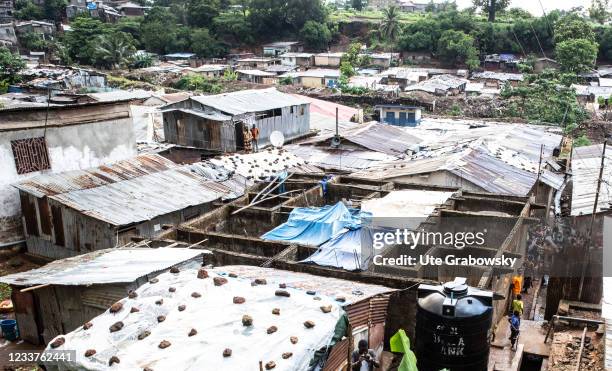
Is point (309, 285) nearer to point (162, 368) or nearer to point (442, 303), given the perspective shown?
point (442, 303)

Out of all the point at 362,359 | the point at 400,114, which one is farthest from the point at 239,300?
the point at 400,114

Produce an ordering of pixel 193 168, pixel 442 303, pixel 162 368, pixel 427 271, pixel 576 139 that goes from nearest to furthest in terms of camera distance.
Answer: pixel 162 368, pixel 442 303, pixel 427 271, pixel 193 168, pixel 576 139

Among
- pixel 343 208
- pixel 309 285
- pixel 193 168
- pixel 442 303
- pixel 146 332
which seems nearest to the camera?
pixel 146 332

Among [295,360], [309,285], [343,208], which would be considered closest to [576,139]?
[343,208]

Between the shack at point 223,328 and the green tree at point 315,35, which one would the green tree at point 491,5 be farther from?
the shack at point 223,328

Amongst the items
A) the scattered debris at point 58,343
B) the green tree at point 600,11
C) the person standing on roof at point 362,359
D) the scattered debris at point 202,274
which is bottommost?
the person standing on roof at point 362,359

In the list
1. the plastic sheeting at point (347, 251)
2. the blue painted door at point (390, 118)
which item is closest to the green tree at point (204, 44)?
the blue painted door at point (390, 118)

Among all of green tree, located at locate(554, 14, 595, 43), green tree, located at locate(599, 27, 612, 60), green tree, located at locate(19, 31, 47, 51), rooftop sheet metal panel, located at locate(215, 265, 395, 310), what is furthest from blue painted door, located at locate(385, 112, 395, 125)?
green tree, located at locate(19, 31, 47, 51)

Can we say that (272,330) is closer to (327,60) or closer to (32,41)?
(327,60)
